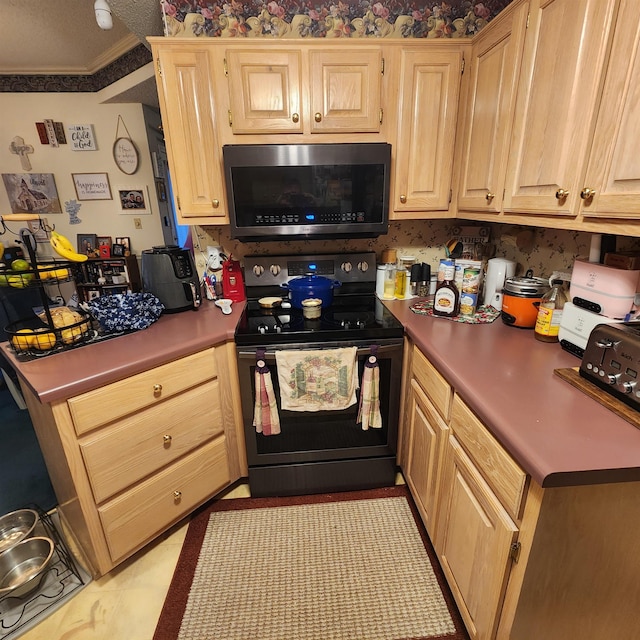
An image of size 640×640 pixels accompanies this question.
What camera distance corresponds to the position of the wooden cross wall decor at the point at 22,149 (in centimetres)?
369

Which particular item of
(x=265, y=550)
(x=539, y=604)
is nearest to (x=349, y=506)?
(x=265, y=550)

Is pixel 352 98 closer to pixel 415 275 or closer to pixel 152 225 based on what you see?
pixel 415 275

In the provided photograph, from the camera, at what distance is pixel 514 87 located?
1.29m

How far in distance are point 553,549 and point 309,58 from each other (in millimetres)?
1927

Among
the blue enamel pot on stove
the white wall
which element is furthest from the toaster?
the white wall

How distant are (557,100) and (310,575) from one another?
1.90 m

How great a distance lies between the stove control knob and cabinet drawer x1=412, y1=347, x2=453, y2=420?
441 mm

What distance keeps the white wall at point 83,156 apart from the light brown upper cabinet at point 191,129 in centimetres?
269

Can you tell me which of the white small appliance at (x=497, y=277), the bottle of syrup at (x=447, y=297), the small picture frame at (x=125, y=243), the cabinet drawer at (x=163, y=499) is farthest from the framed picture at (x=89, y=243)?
the white small appliance at (x=497, y=277)

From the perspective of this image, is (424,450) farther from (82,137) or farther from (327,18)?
(82,137)

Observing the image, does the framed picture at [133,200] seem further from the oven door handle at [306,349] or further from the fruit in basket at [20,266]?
the oven door handle at [306,349]

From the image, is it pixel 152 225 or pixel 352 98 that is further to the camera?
pixel 152 225

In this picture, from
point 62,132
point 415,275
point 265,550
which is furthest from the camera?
point 62,132

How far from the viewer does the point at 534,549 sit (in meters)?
0.81
